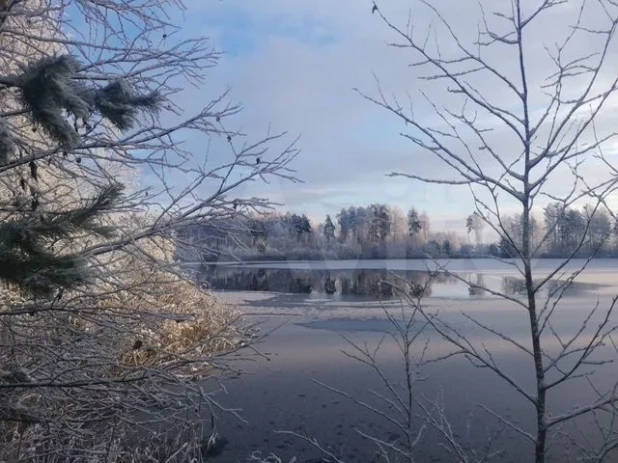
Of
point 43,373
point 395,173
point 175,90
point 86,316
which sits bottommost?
point 43,373

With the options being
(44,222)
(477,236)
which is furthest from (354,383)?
(44,222)

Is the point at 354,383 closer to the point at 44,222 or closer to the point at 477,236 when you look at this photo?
the point at 477,236

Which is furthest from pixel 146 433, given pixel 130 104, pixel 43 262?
pixel 43 262

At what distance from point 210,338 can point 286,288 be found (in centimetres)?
2035

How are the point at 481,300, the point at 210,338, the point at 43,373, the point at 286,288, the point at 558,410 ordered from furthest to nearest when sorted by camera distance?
the point at 286,288 → the point at 481,300 → the point at 558,410 → the point at 210,338 → the point at 43,373

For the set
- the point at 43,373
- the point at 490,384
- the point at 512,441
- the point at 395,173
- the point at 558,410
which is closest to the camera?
the point at 395,173

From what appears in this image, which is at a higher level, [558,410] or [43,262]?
[43,262]

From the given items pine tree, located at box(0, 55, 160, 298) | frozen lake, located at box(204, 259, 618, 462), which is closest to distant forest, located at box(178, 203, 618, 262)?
frozen lake, located at box(204, 259, 618, 462)

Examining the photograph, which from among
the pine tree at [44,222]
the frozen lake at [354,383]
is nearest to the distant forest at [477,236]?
the frozen lake at [354,383]

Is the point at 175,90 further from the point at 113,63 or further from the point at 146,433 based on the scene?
the point at 146,433

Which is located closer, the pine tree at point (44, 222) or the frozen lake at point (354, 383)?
the pine tree at point (44, 222)

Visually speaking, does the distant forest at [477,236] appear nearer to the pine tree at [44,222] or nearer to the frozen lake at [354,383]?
the frozen lake at [354,383]

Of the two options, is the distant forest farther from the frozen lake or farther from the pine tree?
the pine tree

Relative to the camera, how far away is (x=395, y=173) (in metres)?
2.39
